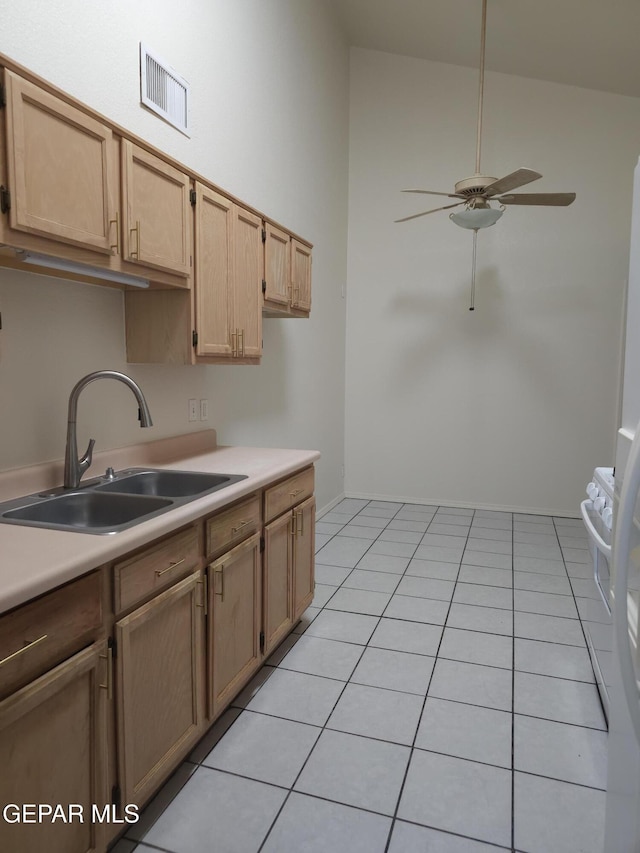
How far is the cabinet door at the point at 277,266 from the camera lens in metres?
2.87

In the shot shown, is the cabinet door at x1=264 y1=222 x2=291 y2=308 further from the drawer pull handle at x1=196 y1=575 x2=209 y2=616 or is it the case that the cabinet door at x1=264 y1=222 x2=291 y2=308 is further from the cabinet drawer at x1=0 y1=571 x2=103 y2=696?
the cabinet drawer at x1=0 y1=571 x2=103 y2=696

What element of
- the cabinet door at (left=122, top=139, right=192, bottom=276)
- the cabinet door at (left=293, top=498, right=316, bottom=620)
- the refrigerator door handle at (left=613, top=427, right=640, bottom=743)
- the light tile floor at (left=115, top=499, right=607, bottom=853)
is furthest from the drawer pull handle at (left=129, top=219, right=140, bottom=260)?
the light tile floor at (left=115, top=499, right=607, bottom=853)

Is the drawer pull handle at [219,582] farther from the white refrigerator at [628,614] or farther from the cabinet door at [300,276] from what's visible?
the cabinet door at [300,276]

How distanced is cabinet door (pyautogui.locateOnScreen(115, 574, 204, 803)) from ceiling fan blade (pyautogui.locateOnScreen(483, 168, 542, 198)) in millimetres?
2728

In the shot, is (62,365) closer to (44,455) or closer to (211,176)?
(44,455)

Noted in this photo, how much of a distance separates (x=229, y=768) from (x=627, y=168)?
5.17 metres

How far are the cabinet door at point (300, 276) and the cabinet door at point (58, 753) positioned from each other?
2335 millimetres

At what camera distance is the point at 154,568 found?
1.54 meters

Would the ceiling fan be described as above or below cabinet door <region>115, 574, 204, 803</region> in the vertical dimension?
above

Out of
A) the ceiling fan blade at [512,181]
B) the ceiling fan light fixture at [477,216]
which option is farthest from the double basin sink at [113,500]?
the ceiling fan light fixture at [477,216]

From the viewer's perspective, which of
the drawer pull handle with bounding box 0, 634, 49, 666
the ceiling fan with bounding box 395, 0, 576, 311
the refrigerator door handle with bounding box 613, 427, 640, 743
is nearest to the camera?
the refrigerator door handle with bounding box 613, 427, 640, 743

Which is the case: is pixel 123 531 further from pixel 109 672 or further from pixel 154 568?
pixel 109 672

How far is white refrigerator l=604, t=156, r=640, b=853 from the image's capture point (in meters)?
0.92

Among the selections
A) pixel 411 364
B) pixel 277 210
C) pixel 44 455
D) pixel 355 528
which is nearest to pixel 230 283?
pixel 44 455
